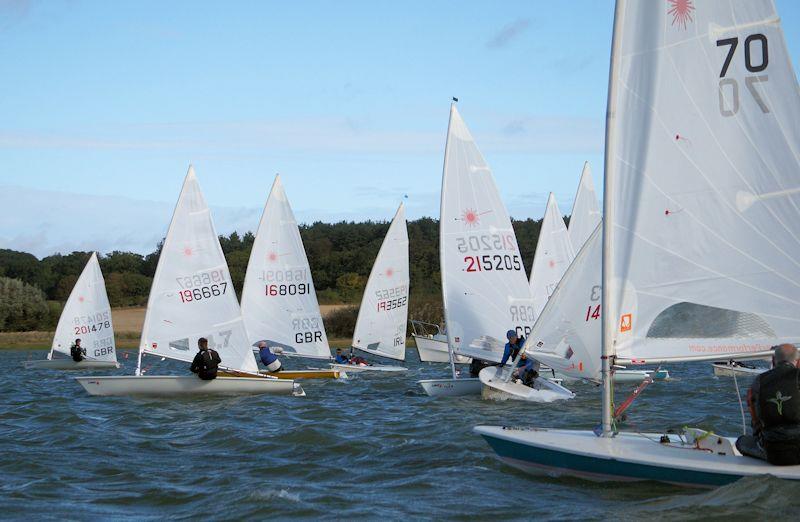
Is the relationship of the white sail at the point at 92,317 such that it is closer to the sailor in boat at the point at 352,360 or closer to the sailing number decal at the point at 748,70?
the sailor in boat at the point at 352,360

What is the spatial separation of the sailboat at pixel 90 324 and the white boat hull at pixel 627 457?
2353 cm

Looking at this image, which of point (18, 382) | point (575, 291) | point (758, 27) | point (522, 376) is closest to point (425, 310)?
point (18, 382)

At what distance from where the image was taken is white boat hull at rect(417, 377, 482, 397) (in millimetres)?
17250

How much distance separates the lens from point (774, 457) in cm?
781

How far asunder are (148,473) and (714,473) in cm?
559

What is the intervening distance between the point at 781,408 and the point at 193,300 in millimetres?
12788

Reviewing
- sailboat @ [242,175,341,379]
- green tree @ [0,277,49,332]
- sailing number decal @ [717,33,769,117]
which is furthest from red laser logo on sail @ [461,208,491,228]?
green tree @ [0,277,49,332]

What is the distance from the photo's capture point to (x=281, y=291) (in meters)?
24.7

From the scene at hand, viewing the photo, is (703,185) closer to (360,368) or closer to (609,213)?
(609,213)

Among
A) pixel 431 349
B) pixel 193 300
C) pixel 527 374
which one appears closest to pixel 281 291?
pixel 193 300

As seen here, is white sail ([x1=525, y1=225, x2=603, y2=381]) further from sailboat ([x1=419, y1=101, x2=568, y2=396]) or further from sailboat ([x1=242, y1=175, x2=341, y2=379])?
sailboat ([x1=242, y1=175, x2=341, y2=379])

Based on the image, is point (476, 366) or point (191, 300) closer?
point (191, 300)

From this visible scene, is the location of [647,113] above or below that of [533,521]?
above

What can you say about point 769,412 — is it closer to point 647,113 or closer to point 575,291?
point 647,113
